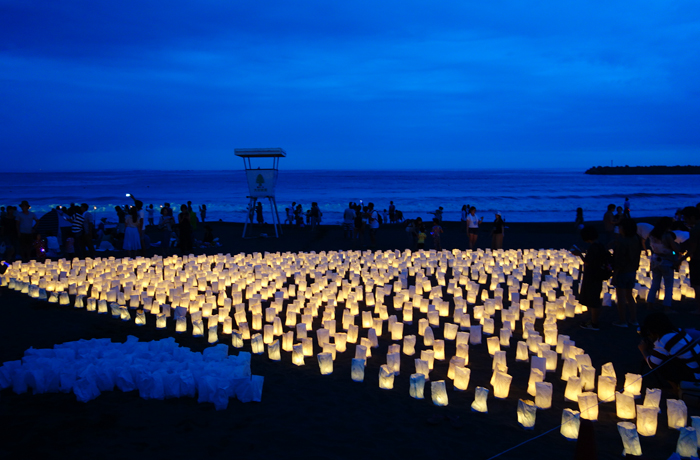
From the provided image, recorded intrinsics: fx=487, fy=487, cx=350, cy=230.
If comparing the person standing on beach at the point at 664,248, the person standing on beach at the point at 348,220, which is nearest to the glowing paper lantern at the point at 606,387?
the person standing on beach at the point at 664,248

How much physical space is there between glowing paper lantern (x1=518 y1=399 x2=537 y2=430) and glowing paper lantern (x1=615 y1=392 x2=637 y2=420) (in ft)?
2.91

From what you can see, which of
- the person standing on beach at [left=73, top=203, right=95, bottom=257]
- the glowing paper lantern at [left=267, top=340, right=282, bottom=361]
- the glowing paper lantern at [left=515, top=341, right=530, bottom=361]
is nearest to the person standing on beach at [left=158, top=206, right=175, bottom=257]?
the person standing on beach at [left=73, top=203, right=95, bottom=257]

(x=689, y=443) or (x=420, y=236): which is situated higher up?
(x=420, y=236)

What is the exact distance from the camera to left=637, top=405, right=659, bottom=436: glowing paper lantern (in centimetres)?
416

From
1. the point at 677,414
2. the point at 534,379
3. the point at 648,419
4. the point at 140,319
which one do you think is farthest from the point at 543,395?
the point at 140,319

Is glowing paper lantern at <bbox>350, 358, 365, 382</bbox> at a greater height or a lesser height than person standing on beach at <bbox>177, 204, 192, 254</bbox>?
lesser

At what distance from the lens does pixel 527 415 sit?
4301 mm

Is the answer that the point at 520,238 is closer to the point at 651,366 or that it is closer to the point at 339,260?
the point at 339,260

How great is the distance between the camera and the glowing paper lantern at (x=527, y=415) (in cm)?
429

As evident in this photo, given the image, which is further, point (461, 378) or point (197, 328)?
point (197, 328)

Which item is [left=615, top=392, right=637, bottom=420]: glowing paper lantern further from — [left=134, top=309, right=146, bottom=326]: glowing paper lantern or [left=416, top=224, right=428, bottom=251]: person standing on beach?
[left=416, top=224, right=428, bottom=251]: person standing on beach

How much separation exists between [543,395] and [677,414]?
1084 millimetres

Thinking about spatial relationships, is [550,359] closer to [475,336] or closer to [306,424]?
[475,336]

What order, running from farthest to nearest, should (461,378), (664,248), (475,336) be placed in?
(664,248)
(475,336)
(461,378)
